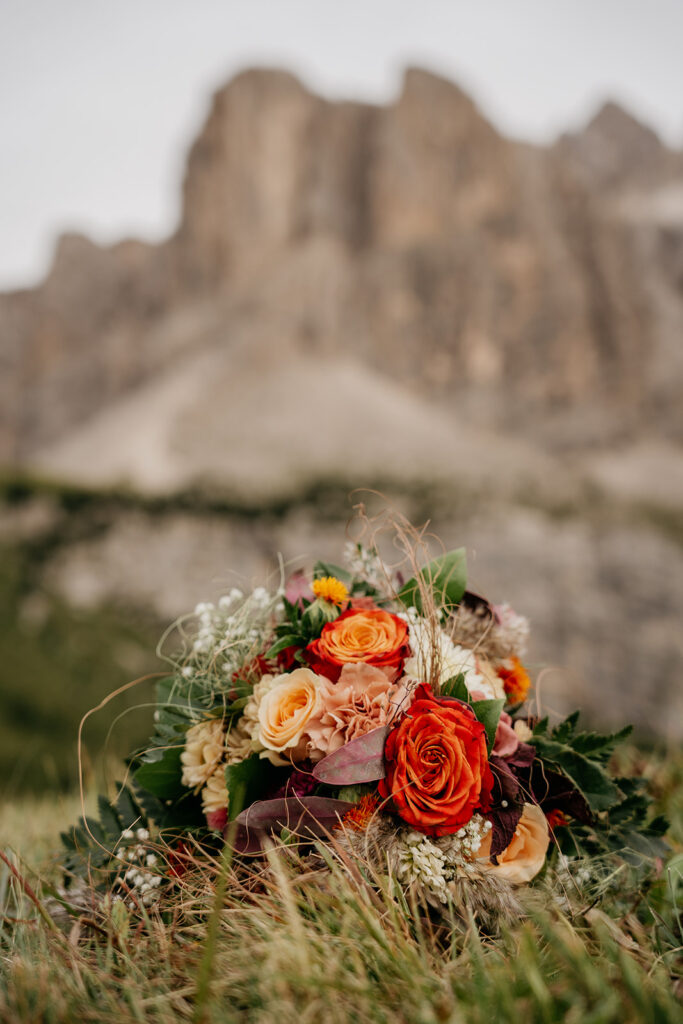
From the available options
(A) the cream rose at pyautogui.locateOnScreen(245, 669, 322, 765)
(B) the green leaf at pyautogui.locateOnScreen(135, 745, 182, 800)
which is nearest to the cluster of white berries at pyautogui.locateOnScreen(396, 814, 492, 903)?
Result: (A) the cream rose at pyautogui.locateOnScreen(245, 669, 322, 765)

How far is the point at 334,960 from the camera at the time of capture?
33.5 inches

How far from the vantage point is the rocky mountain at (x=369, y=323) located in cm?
3353

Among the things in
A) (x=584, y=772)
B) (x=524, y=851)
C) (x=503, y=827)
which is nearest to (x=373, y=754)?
(x=503, y=827)

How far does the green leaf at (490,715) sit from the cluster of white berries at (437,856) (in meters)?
0.14

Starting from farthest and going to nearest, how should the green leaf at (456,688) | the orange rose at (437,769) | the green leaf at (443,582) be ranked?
the green leaf at (443,582) < the green leaf at (456,688) < the orange rose at (437,769)

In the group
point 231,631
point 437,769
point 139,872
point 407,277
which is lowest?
point 139,872

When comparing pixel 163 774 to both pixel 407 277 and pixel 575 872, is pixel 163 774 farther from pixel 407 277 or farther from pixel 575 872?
pixel 407 277

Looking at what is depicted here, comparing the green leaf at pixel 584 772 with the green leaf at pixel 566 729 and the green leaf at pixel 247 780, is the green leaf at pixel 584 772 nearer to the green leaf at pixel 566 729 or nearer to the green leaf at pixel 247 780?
the green leaf at pixel 566 729

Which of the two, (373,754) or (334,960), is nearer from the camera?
(334,960)

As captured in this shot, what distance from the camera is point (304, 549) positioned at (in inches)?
778

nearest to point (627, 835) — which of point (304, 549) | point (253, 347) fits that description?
point (304, 549)

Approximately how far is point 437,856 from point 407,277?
4115cm

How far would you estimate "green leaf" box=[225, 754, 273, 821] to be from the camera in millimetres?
1085

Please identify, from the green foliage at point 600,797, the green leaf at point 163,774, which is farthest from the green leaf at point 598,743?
the green leaf at point 163,774
